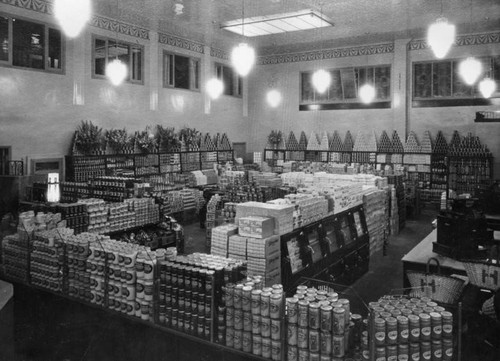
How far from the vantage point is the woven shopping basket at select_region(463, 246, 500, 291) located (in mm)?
4367

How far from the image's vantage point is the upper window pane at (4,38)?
1020 cm

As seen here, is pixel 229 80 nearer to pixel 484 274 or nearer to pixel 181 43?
pixel 181 43

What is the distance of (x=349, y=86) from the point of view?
54.5 ft

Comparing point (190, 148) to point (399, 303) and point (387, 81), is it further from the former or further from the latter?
point (399, 303)

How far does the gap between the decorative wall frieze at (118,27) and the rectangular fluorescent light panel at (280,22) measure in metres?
3.18

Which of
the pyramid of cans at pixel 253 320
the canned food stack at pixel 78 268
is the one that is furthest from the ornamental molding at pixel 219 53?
the pyramid of cans at pixel 253 320

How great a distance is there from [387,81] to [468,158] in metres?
3.94

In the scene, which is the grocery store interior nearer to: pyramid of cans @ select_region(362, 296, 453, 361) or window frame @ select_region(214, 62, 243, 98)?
pyramid of cans @ select_region(362, 296, 453, 361)

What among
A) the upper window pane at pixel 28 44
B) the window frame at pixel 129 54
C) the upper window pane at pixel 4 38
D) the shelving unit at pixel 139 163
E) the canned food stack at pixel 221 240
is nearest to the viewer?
the canned food stack at pixel 221 240

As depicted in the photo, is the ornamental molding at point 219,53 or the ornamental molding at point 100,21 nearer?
the ornamental molding at point 100,21

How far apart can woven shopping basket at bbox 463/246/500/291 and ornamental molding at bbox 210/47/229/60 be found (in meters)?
13.8

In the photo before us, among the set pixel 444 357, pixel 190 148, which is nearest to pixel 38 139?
pixel 190 148

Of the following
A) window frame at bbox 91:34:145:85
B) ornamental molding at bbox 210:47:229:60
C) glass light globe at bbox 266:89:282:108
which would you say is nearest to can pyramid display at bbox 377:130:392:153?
glass light globe at bbox 266:89:282:108

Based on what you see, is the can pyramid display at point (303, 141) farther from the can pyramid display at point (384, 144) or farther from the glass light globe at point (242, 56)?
the glass light globe at point (242, 56)
